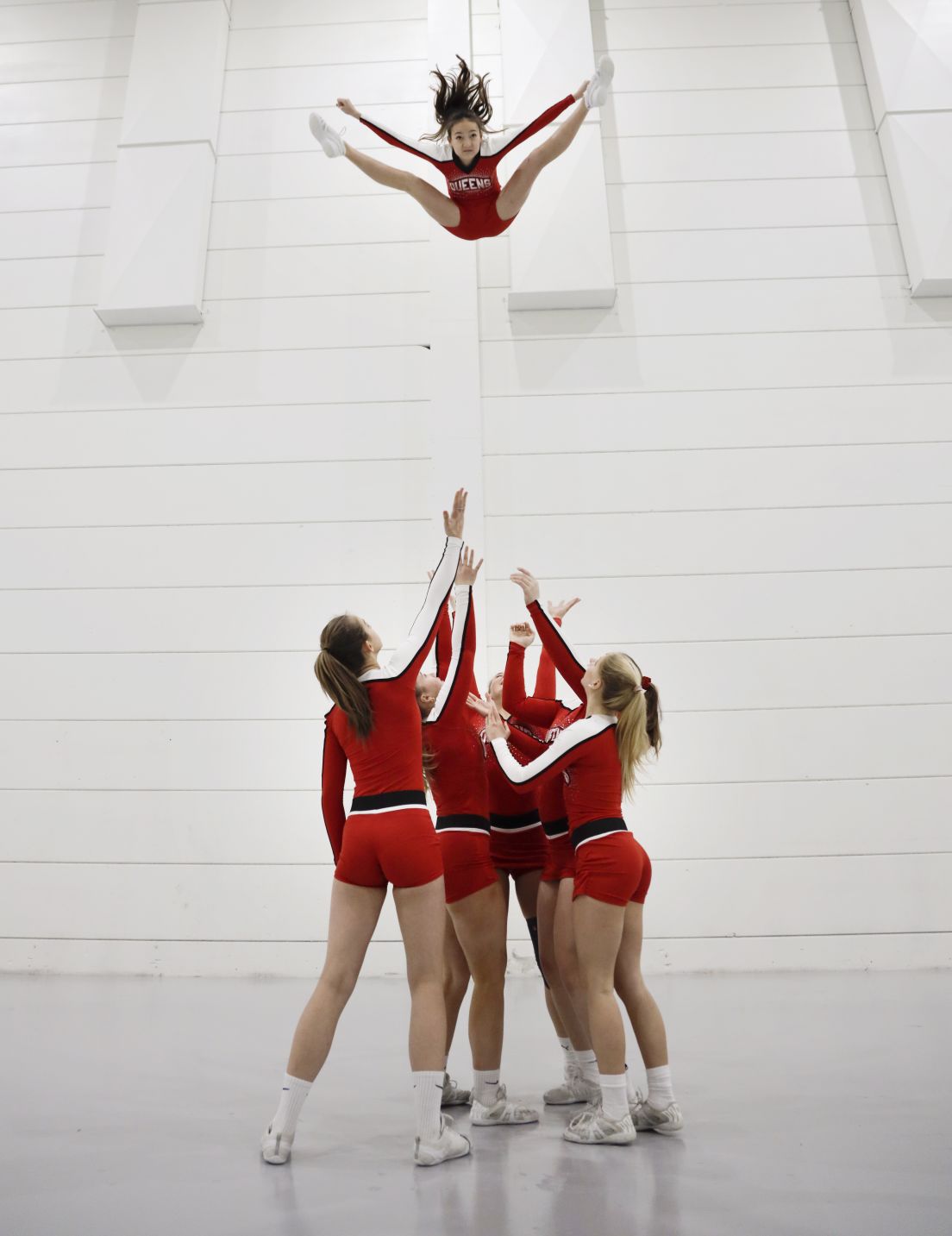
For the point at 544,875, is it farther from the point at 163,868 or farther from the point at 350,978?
the point at 163,868

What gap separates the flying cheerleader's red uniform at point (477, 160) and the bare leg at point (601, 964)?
3.02 meters

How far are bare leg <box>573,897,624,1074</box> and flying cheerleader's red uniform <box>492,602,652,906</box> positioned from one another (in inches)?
1.7

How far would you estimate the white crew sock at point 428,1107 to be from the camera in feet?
6.82

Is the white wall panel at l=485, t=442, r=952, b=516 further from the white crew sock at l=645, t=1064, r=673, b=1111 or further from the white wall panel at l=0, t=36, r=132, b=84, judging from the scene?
the white wall panel at l=0, t=36, r=132, b=84

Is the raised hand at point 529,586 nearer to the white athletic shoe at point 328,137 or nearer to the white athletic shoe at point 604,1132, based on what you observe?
the white athletic shoe at point 604,1132

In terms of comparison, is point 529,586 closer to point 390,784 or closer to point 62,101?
point 390,784

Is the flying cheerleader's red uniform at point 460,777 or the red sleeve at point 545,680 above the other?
the red sleeve at point 545,680

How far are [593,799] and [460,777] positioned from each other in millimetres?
404

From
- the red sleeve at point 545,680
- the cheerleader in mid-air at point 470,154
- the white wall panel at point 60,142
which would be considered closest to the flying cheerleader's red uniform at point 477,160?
the cheerleader in mid-air at point 470,154

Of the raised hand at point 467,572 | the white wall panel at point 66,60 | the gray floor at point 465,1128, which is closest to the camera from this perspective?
the gray floor at point 465,1128

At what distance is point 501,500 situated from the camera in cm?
508

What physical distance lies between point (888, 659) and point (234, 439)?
400 centimetres

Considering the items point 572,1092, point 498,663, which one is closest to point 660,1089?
point 572,1092

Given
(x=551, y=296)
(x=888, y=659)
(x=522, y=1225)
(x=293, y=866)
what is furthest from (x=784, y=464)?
(x=522, y=1225)
